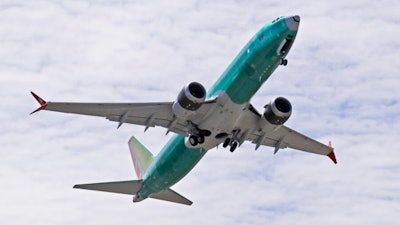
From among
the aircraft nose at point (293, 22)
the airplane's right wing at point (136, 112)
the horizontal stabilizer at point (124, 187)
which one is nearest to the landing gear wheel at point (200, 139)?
the airplane's right wing at point (136, 112)

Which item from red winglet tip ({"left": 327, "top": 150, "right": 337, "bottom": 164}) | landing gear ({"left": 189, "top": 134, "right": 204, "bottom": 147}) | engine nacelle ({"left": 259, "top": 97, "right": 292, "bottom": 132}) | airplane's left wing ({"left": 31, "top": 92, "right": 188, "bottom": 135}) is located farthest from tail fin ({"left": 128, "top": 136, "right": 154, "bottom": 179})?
red winglet tip ({"left": 327, "top": 150, "right": 337, "bottom": 164})

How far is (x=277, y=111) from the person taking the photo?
5831cm

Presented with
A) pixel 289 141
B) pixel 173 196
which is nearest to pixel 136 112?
pixel 173 196

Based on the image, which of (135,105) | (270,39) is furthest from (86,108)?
(270,39)

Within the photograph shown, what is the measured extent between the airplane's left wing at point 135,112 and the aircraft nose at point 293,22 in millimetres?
10069

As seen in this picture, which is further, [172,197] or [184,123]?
[172,197]

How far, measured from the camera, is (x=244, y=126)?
60.6 m

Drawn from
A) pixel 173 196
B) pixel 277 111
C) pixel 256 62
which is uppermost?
pixel 256 62

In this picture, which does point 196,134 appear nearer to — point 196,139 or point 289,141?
point 196,139

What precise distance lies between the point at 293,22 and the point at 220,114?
8.05 meters

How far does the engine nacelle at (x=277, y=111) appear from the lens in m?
58.3

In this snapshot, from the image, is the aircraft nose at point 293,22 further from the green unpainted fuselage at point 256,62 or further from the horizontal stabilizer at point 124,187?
the horizontal stabilizer at point 124,187

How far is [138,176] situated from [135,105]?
14.9m

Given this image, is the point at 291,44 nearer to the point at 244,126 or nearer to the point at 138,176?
the point at 244,126
